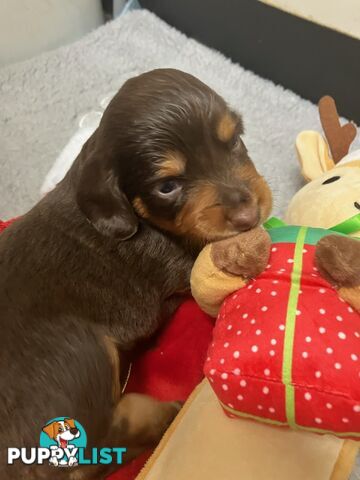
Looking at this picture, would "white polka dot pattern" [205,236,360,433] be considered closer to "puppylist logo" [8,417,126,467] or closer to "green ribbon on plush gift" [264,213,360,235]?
"green ribbon on plush gift" [264,213,360,235]

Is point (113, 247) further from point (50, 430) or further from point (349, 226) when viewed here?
point (349, 226)

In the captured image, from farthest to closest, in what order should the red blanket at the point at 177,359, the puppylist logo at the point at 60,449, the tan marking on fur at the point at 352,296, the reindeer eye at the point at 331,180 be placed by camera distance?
1. the red blanket at the point at 177,359
2. the reindeer eye at the point at 331,180
3. the puppylist logo at the point at 60,449
4. the tan marking on fur at the point at 352,296

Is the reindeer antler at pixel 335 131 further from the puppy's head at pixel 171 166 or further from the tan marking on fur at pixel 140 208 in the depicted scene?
the tan marking on fur at pixel 140 208

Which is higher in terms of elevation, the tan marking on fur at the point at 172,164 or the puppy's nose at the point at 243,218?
the tan marking on fur at the point at 172,164

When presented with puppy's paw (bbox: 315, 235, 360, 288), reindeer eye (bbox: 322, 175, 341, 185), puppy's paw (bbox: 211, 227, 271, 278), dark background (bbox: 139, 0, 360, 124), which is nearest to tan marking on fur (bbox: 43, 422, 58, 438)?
puppy's paw (bbox: 211, 227, 271, 278)

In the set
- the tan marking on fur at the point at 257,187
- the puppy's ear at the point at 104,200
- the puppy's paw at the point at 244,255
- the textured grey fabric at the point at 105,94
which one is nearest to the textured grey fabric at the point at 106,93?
the textured grey fabric at the point at 105,94

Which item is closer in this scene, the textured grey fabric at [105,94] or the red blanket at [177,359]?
the red blanket at [177,359]

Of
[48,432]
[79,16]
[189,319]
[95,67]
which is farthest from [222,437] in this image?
[79,16]

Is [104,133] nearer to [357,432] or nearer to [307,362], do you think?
[307,362]
